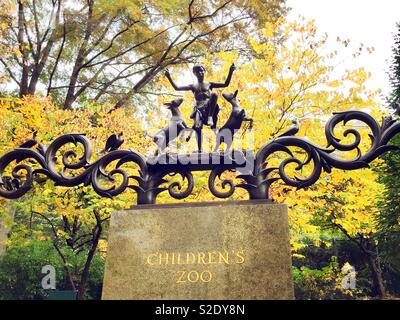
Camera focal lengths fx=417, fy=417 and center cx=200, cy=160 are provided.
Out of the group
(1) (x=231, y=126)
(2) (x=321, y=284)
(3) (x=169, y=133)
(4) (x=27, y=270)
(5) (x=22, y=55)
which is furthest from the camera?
(2) (x=321, y=284)

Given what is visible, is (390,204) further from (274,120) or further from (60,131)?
(60,131)


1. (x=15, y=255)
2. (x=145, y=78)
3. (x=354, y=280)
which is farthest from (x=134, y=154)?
(x=354, y=280)

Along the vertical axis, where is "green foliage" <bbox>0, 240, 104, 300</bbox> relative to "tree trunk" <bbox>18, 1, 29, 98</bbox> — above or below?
below

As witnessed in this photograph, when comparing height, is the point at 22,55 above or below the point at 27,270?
above

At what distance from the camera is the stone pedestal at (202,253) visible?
4777 mm

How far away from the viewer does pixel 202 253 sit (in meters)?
5.00

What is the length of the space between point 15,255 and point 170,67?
1292cm

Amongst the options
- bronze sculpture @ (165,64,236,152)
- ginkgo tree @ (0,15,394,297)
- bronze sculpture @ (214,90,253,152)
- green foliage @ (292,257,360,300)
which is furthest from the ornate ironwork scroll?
green foliage @ (292,257,360,300)

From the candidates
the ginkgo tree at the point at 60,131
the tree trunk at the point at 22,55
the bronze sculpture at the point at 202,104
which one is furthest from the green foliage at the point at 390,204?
the tree trunk at the point at 22,55

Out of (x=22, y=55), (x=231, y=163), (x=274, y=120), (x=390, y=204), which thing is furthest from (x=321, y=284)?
(x=231, y=163)

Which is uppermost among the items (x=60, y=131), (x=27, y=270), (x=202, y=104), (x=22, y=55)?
(x=22, y=55)

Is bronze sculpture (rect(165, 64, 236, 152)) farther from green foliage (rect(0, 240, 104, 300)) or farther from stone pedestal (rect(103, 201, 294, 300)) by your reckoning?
green foliage (rect(0, 240, 104, 300))

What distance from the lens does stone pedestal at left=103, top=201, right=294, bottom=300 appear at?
4.78 m

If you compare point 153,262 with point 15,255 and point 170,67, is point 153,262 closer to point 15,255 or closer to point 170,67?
point 170,67
